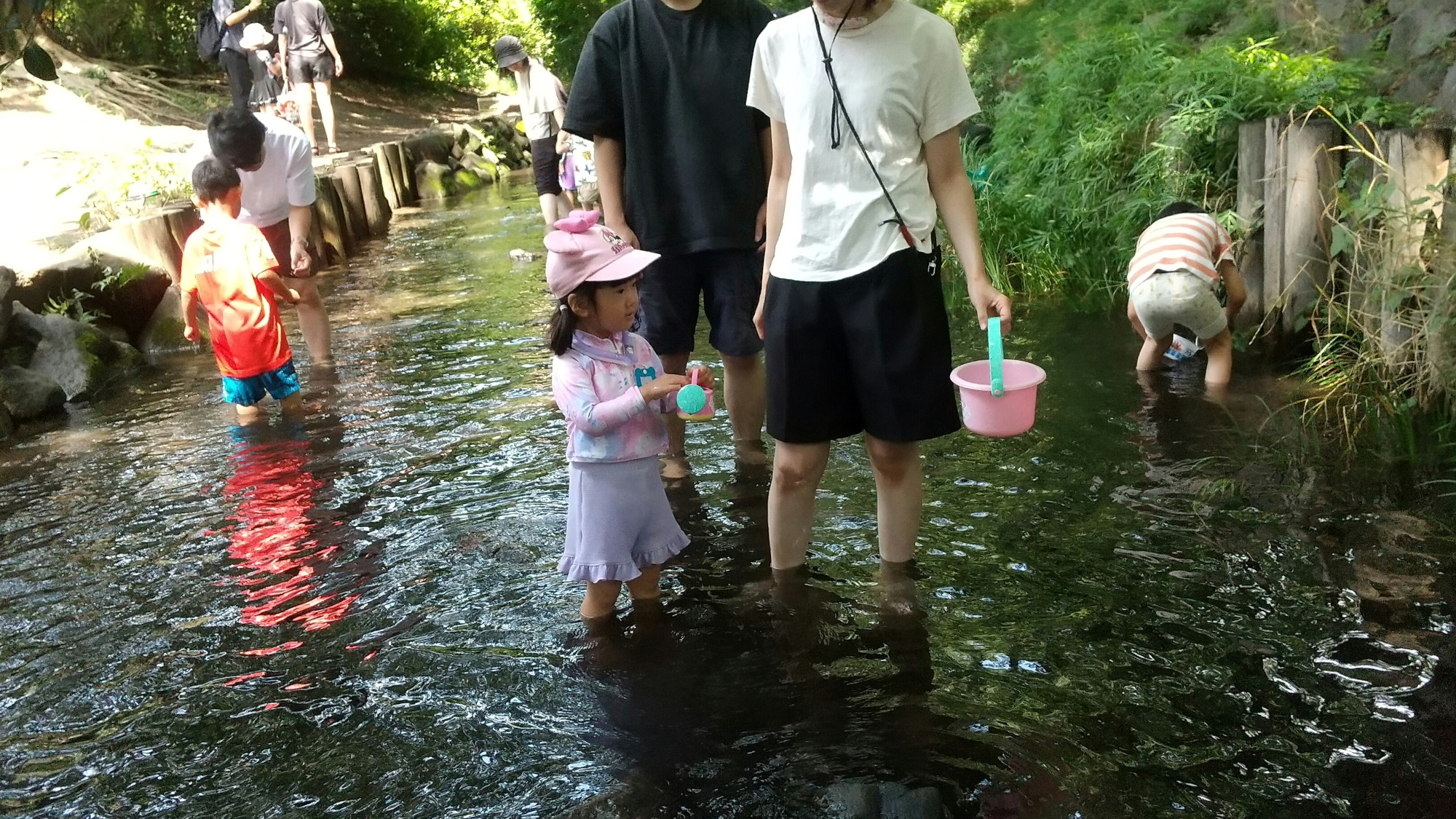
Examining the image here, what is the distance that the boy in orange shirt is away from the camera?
19.5ft

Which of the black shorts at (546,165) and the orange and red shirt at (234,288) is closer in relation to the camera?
the orange and red shirt at (234,288)

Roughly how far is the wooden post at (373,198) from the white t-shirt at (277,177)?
6363mm

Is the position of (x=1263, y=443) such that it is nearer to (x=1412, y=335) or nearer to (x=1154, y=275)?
(x=1412, y=335)

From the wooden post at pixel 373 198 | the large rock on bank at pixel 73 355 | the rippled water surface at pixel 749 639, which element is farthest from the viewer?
the wooden post at pixel 373 198

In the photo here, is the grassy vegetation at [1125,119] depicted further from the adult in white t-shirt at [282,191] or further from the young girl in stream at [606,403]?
the adult in white t-shirt at [282,191]

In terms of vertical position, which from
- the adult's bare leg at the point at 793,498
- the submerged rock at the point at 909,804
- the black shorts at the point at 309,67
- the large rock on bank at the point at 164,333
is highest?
the black shorts at the point at 309,67

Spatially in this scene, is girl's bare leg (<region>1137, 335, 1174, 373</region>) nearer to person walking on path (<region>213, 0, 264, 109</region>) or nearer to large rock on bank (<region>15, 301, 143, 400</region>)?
large rock on bank (<region>15, 301, 143, 400</region>)

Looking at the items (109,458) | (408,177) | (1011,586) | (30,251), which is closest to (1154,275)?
(1011,586)

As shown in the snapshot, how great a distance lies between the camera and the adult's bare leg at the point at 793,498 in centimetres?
360

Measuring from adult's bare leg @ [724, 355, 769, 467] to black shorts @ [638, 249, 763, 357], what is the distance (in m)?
0.15

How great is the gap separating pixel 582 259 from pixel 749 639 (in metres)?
1.22

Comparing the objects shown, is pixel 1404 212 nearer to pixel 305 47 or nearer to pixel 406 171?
pixel 305 47

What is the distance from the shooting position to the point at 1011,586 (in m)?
3.85

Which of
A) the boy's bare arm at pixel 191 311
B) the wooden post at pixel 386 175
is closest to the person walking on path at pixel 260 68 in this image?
the wooden post at pixel 386 175
